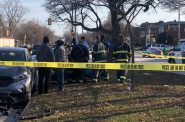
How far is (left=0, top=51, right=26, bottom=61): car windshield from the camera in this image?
546 inches

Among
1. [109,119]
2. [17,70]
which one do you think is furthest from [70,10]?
[109,119]

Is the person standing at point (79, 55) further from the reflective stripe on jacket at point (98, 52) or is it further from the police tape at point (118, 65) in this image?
the police tape at point (118, 65)

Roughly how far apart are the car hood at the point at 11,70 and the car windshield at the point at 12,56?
1050mm

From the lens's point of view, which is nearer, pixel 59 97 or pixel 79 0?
pixel 59 97

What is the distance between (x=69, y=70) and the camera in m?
16.6

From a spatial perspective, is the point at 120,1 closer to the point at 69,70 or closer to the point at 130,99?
the point at 69,70

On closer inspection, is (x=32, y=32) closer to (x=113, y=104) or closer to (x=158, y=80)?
(x=158, y=80)

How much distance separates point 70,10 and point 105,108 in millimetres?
15123

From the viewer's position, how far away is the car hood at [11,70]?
12.3m

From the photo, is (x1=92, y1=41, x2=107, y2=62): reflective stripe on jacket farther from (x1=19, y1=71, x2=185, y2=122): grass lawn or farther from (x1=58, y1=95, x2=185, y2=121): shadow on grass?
(x1=58, y1=95, x2=185, y2=121): shadow on grass

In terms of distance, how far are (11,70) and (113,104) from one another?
3317mm

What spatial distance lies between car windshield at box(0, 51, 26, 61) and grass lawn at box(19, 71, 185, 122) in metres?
1.34

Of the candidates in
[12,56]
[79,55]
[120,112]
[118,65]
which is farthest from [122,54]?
[120,112]

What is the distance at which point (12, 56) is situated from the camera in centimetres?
1396
